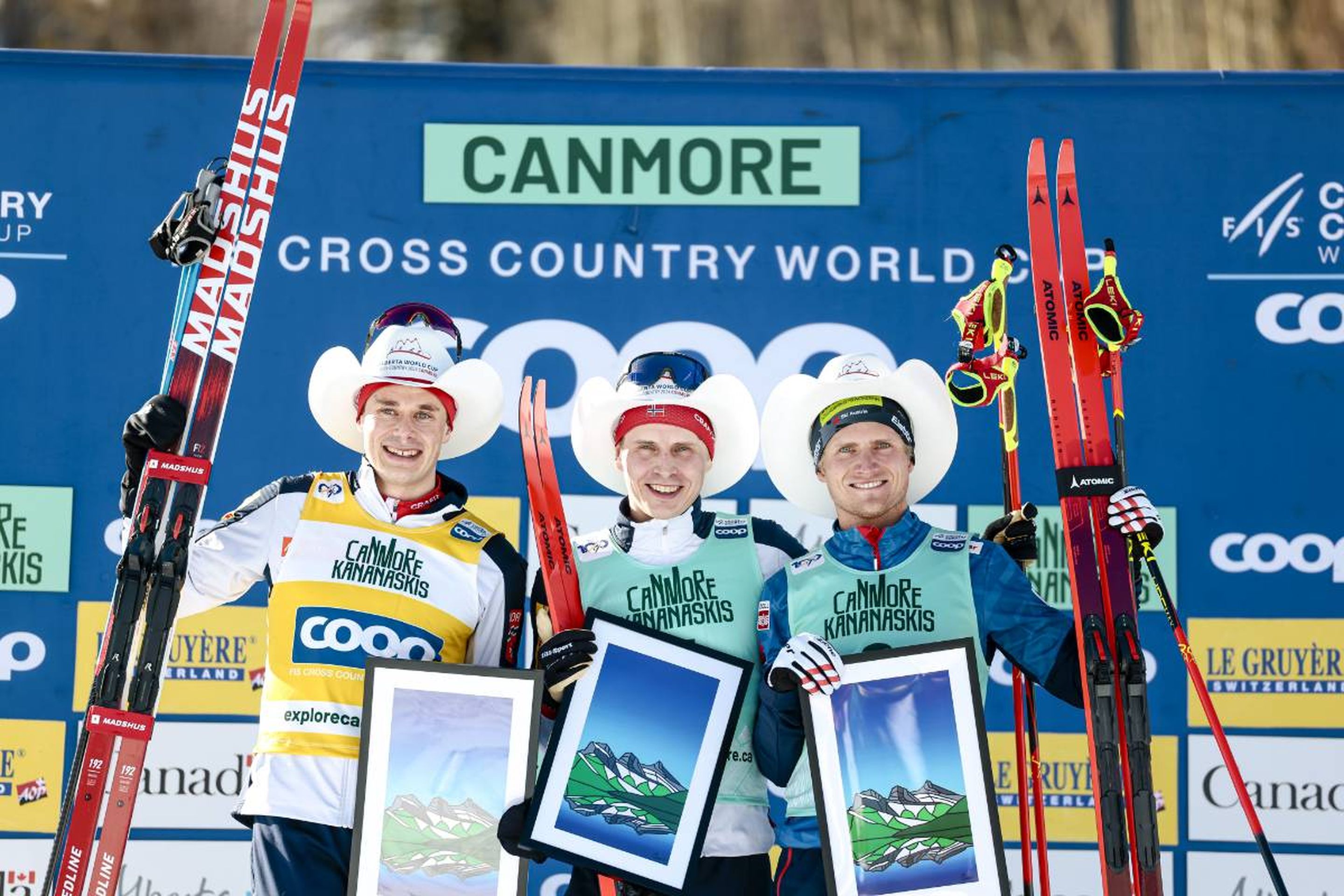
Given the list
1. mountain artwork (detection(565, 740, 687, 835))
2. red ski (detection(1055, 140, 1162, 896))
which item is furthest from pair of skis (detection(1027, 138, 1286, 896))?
mountain artwork (detection(565, 740, 687, 835))

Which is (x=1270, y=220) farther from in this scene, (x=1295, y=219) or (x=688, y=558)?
(x=688, y=558)

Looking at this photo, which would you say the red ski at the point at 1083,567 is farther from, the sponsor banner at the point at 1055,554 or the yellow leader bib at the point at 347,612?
the yellow leader bib at the point at 347,612

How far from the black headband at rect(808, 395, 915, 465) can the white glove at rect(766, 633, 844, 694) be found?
520mm

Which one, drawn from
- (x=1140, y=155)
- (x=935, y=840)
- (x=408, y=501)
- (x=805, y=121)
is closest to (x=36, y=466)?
(x=408, y=501)

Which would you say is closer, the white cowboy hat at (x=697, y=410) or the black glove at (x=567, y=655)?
the black glove at (x=567, y=655)

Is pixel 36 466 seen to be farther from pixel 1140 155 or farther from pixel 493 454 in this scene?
pixel 1140 155

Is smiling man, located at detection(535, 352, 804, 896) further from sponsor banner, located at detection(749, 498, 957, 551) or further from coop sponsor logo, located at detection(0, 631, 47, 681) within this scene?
coop sponsor logo, located at detection(0, 631, 47, 681)

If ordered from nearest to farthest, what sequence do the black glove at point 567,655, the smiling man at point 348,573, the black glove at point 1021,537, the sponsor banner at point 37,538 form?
the black glove at point 567,655
the smiling man at point 348,573
the black glove at point 1021,537
the sponsor banner at point 37,538

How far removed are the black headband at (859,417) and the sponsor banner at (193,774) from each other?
226cm

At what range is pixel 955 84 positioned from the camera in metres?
4.88

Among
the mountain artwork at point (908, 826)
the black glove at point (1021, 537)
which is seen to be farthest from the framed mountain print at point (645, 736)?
the black glove at point (1021, 537)

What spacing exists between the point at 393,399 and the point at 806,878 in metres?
1.49

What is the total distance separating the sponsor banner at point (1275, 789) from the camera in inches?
191

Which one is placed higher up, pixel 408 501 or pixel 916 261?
pixel 916 261
